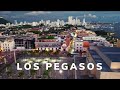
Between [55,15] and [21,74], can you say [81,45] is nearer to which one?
[55,15]

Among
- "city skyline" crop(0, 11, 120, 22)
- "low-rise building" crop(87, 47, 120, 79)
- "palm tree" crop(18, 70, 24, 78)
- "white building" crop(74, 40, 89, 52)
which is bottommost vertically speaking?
"palm tree" crop(18, 70, 24, 78)

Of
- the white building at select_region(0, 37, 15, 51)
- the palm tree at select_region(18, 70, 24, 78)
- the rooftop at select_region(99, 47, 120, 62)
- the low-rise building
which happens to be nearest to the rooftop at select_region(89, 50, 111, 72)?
the low-rise building

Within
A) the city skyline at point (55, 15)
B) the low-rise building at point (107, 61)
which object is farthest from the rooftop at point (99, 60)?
the city skyline at point (55, 15)

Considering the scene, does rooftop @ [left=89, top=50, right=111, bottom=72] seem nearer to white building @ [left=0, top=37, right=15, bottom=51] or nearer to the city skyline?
the city skyline

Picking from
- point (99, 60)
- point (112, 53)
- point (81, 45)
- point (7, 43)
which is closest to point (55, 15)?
A: point (81, 45)

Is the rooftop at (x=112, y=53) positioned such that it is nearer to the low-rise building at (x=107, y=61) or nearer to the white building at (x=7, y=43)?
the low-rise building at (x=107, y=61)
